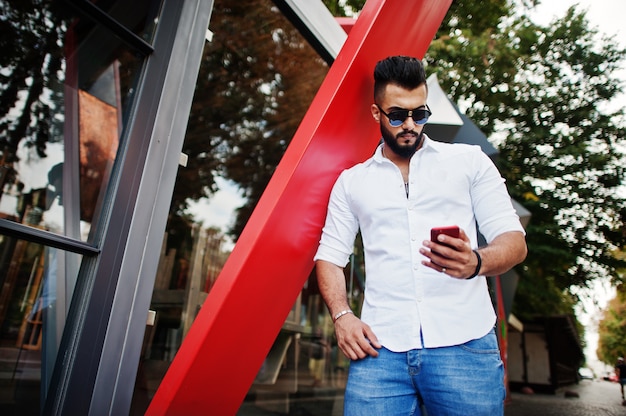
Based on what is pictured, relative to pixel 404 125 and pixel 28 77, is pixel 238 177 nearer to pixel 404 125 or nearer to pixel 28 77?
pixel 28 77

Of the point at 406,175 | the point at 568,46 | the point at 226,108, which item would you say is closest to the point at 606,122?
the point at 568,46

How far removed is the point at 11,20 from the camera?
3.31 metres

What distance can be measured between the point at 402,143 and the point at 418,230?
38 cm

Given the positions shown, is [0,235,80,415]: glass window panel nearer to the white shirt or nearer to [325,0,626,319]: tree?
the white shirt

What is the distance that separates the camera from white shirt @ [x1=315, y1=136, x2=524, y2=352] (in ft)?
4.73

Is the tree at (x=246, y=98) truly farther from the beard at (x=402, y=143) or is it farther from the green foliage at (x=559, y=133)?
the green foliage at (x=559, y=133)

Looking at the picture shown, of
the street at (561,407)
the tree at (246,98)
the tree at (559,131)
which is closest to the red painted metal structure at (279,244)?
the tree at (246,98)

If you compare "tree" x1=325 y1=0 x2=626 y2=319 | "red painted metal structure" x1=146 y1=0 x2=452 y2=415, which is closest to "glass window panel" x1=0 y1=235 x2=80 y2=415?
"red painted metal structure" x1=146 y1=0 x2=452 y2=415

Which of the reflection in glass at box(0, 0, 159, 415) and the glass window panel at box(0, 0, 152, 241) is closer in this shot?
the reflection in glass at box(0, 0, 159, 415)

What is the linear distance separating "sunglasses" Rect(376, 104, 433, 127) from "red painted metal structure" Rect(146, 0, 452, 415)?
0.90 feet

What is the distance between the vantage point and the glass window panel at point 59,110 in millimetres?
2230

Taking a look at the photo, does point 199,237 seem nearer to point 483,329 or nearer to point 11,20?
point 11,20

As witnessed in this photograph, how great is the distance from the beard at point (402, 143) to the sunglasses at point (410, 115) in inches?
1.7

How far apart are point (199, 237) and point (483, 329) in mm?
3858
